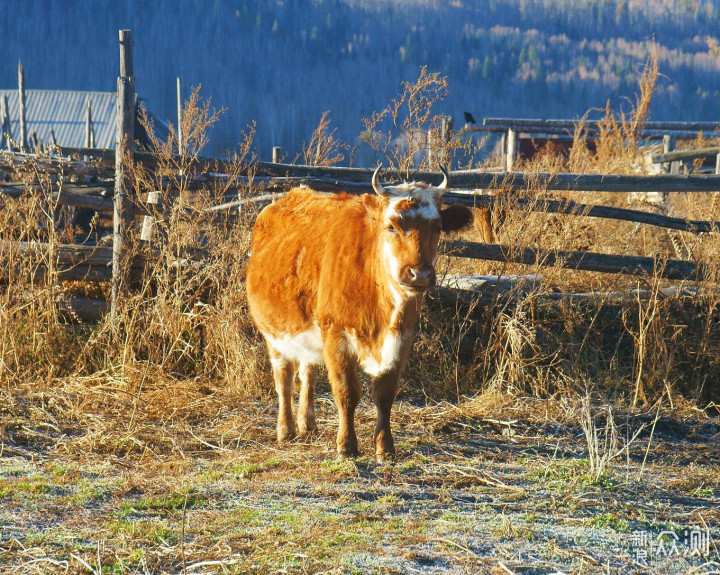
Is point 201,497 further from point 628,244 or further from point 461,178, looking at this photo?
point 628,244

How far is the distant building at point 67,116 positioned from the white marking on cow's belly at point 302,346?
2742cm

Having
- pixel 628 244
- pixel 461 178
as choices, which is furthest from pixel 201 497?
pixel 628 244

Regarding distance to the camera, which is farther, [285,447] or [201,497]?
[285,447]

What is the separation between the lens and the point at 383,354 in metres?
5.03

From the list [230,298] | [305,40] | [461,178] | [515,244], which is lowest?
[230,298]

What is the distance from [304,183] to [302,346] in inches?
105

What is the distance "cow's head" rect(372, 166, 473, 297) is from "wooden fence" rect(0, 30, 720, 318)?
2.41 metres

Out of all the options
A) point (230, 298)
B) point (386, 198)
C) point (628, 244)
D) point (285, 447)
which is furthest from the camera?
point (628, 244)

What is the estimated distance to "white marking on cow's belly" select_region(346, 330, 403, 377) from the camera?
4988 millimetres

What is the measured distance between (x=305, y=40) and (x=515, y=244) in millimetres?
85845

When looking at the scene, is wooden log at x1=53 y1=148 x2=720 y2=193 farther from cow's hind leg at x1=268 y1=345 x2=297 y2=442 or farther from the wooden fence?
cow's hind leg at x1=268 y1=345 x2=297 y2=442

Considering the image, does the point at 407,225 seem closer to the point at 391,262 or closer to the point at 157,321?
the point at 391,262

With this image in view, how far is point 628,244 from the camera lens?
8883 millimetres

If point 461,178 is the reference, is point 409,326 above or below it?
below
